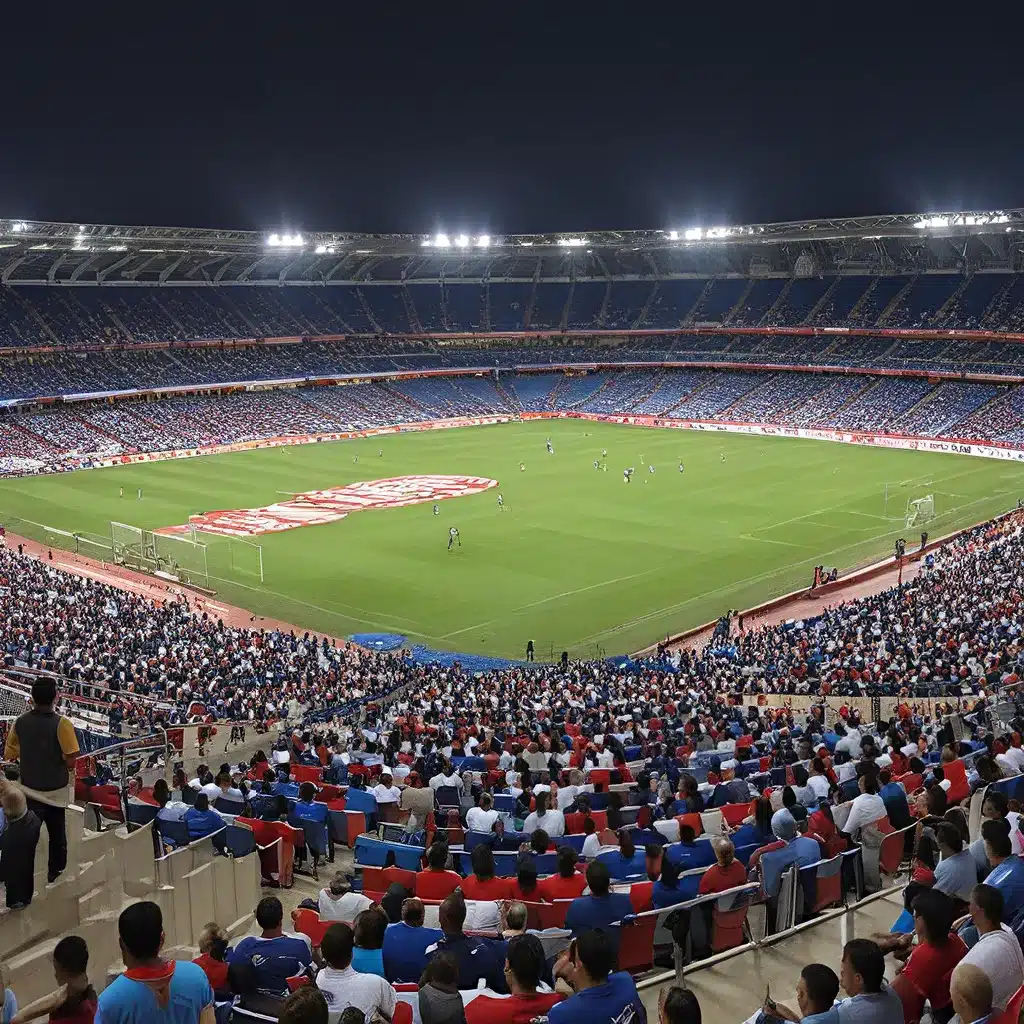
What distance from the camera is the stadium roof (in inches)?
3693

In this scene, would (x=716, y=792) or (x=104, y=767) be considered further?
(x=104, y=767)

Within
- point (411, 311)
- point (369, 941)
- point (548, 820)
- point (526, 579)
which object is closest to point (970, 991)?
point (369, 941)

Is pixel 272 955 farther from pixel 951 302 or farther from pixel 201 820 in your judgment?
pixel 951 302

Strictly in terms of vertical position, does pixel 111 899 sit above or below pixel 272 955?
below

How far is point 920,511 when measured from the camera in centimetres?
5603

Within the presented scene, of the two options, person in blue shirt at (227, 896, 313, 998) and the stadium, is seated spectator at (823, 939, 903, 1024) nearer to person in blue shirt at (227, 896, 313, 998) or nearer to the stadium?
the stadium

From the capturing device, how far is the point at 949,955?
662 centimetres

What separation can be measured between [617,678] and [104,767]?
14067 mm

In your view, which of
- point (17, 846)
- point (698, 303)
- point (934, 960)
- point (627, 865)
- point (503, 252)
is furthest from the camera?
point (503, 252)

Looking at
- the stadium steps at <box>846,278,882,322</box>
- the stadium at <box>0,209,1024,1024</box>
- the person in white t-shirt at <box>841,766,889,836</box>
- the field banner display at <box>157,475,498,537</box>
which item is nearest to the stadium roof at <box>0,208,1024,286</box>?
the stadium at <box>0,209,1024,1024</box>

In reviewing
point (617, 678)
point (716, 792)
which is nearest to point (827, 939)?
point (716, 792)

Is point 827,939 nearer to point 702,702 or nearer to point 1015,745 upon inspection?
point 1015,745

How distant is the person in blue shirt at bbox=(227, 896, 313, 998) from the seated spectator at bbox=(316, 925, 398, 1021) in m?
1.10

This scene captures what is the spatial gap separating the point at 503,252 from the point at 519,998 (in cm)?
12547
